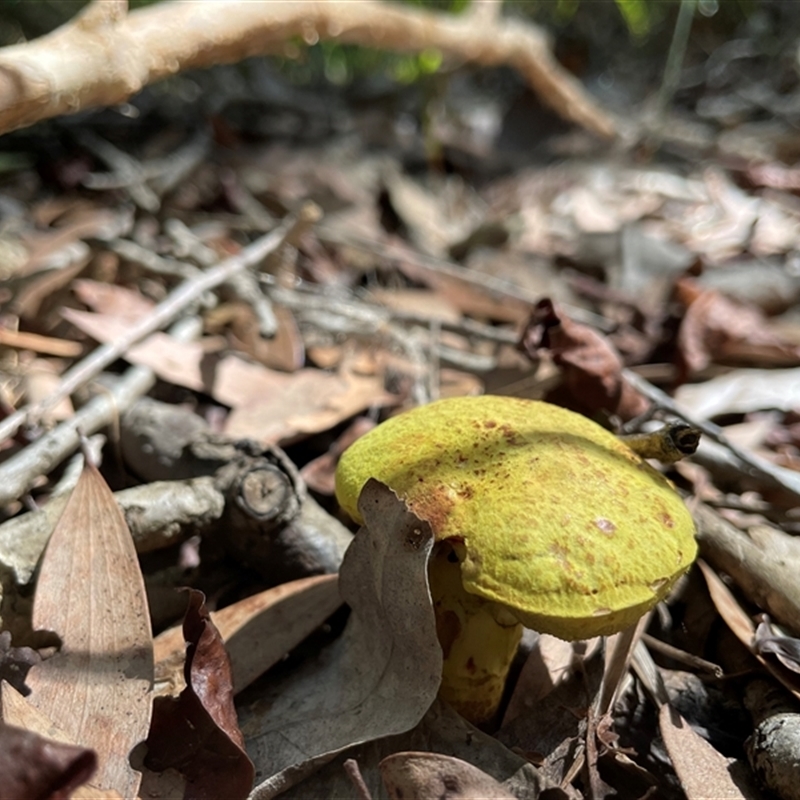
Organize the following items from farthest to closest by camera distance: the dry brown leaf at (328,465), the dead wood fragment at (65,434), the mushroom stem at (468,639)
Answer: the dry brown leaf at (328,465)
the dead wood fragment at (65,434)
the mushroom stem at (468,639)

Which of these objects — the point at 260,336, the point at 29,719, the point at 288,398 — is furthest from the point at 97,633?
the point at 260,336

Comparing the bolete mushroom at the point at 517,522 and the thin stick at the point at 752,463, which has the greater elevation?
the bolete mushroom at the point at 517,522

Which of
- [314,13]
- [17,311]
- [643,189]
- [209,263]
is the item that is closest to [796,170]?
[643,189]

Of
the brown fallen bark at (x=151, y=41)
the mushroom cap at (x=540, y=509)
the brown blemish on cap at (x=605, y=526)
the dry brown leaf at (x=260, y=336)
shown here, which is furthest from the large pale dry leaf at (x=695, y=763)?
the brown fallen bark at (x=151, y=41)

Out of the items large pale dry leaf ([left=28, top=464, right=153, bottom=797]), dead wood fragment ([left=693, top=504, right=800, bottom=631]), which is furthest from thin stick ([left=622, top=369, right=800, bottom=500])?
large pale dry leaf ([left=28, top=464, right=153, bottom=797])

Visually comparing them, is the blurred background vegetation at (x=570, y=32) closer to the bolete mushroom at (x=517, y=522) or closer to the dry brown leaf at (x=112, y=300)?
the dry brown leaf at (x=112, y=300)

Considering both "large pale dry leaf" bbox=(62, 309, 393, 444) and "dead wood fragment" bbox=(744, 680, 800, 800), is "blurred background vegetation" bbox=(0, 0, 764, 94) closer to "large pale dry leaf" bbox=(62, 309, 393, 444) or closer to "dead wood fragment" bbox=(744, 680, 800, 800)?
Answer: "large pale dry leaf" bbox=(62, 309, 393, 444)

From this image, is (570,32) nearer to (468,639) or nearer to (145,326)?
(145,326)
